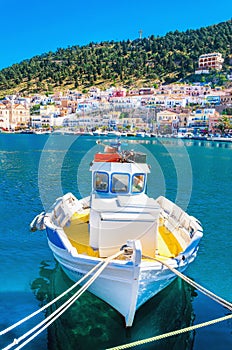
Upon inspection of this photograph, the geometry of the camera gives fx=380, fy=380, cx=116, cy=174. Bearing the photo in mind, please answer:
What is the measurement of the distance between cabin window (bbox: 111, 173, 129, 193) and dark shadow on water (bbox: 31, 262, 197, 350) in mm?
3269

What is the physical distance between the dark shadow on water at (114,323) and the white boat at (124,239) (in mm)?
544

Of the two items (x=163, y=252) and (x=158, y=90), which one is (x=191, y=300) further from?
(x=158, y=90)

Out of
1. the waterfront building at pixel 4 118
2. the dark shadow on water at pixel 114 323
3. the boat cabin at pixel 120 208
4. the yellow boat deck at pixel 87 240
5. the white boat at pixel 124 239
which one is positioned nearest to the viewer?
the white boat at pixel 124 239

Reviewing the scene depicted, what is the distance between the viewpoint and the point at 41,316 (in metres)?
10.9

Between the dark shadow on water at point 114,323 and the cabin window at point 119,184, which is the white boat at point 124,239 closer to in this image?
the cabin window at point 119,184

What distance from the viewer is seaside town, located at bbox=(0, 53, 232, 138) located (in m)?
143

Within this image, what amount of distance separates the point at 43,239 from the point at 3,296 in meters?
5.97

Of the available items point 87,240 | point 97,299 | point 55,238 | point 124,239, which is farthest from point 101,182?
point 97,299

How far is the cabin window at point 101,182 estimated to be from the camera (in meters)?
12.1

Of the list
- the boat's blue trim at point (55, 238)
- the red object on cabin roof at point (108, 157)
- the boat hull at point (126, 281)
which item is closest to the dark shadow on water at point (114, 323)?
the boat hull at point (126, 281)

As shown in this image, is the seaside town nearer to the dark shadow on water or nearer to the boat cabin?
the boat cabin

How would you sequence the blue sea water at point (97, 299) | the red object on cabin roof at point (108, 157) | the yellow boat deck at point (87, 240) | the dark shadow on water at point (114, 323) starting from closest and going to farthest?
the dark shadow on water at point (114, 323), the blue sea water at point (97, 299), the yellow boat deck at point (87, 240), the red object on cabin roof at point (108, 157)

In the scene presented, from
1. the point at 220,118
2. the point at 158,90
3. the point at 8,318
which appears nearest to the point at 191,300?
the point at 8,318

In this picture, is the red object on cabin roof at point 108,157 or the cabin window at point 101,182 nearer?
the cabin window at point 101,182
